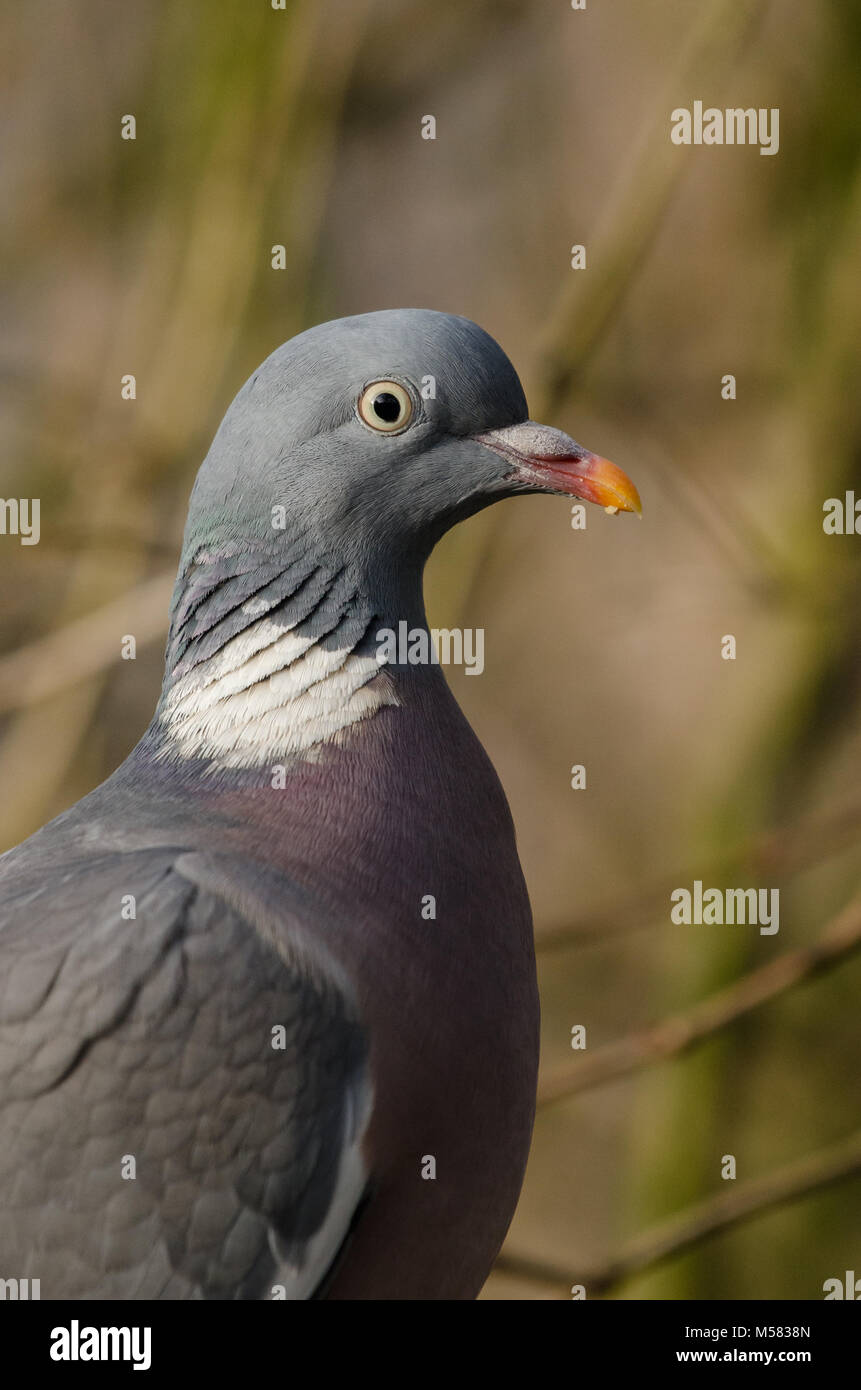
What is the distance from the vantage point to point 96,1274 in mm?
2260

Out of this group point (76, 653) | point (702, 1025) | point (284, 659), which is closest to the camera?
point (284, 659)

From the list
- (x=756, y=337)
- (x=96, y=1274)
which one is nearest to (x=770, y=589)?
(x=756, y=337)

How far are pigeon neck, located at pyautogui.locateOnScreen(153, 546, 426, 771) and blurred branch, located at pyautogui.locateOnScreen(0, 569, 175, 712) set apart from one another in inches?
60.6

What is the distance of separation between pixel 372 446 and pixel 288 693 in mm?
439

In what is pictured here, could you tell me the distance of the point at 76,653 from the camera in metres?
4.18

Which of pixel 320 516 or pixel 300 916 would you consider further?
pixel 320 516

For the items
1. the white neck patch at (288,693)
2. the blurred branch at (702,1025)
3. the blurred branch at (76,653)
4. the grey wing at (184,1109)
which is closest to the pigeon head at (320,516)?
the white neck patch at (288,693)

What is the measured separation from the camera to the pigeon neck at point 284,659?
98.9 inches

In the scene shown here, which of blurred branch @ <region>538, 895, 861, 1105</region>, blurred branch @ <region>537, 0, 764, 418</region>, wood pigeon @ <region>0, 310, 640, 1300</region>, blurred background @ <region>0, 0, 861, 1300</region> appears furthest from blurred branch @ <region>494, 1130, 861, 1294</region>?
blurred branch @ <region>537, 0, 764, 418</region>

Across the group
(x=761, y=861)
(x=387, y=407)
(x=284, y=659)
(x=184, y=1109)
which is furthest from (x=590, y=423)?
(x=184, y=1109)

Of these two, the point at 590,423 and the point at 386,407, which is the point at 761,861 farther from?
the point at 590,423

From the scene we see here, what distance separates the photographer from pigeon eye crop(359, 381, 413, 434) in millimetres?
2518

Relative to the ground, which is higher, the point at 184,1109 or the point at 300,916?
the point at 300,916
